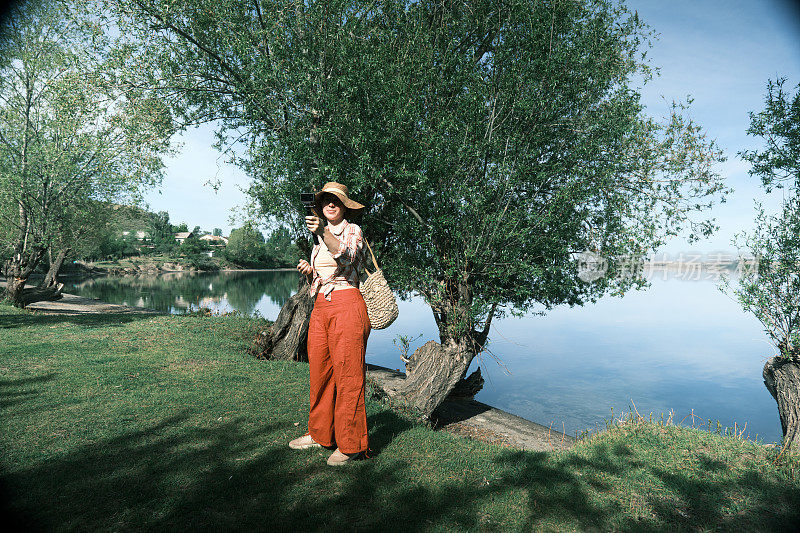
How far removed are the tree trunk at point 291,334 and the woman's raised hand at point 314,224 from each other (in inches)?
260

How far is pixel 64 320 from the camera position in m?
14.7

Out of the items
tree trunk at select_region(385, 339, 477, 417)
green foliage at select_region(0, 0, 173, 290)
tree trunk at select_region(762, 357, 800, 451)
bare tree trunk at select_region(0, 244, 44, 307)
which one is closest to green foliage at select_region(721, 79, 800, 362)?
tree trunk at select_region(762, 357, 800, 451)

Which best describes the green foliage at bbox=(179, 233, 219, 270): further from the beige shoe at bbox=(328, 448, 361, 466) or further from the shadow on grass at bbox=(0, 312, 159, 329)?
the beige shoe at bbox=(328, 448, 361, 466)

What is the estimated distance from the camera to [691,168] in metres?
10.6

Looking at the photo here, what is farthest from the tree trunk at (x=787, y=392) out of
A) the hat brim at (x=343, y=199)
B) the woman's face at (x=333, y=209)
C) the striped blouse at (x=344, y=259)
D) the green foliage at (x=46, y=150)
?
the green foliage at (x=46, y=150)

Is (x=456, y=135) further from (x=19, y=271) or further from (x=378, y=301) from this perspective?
(x=19, y=271)

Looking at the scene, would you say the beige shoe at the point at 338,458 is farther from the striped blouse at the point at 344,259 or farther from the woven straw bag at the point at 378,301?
the striped blouse at the point at 344,259

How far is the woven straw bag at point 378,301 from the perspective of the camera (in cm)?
502

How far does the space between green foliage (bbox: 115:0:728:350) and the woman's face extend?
12.2 ft

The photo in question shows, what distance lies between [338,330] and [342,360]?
0.34 metres

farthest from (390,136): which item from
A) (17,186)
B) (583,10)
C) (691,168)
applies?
(17,186)

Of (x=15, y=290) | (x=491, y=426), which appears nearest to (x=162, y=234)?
(x=15, y=290)

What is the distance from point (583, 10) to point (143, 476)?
12627 millimetres

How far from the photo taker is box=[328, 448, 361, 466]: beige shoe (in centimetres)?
474
